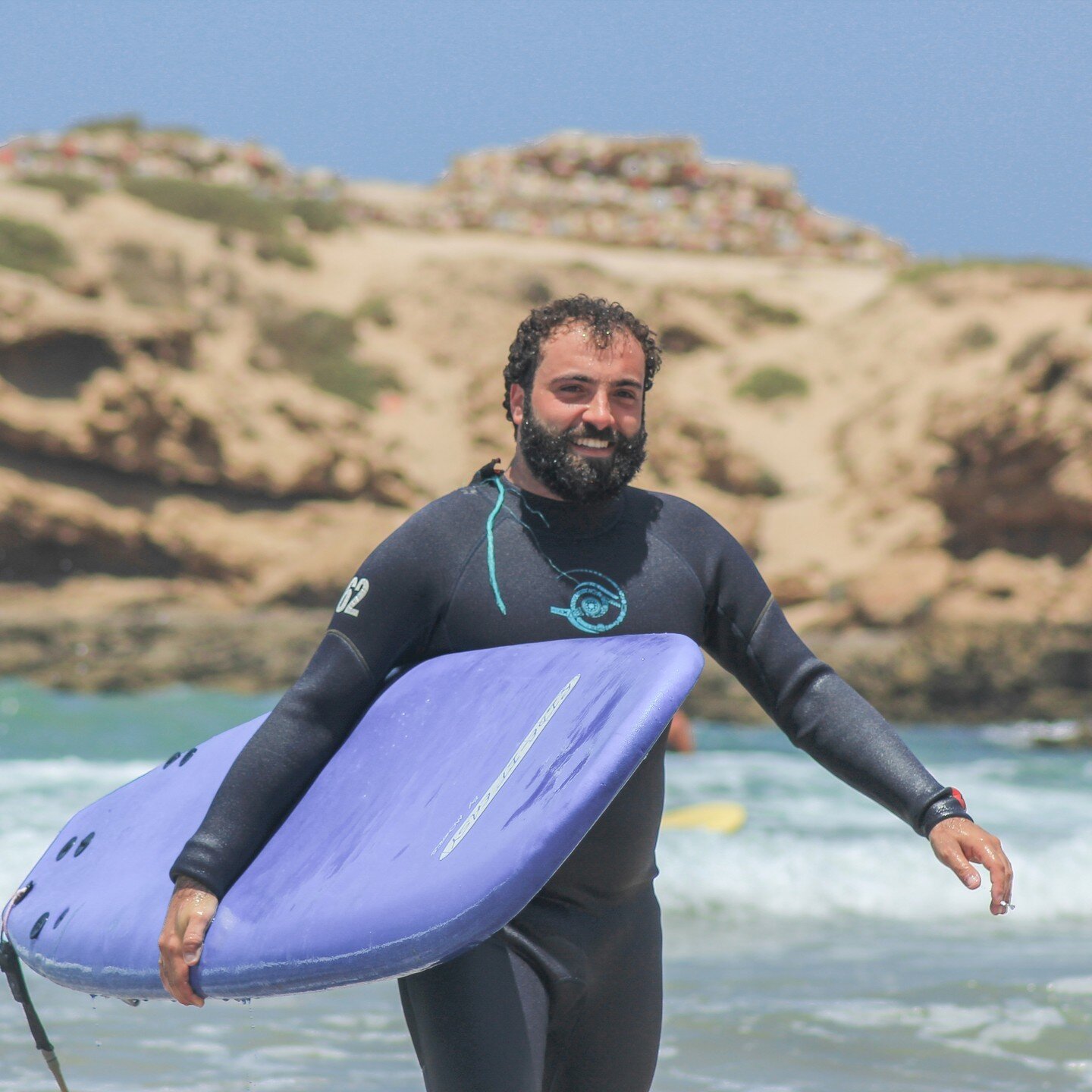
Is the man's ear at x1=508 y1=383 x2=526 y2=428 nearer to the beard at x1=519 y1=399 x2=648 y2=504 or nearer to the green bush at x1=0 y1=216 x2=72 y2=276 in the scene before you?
the beard at x1=519 y1=399 x2=648 y2=504

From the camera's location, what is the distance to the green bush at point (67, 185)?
23.1m

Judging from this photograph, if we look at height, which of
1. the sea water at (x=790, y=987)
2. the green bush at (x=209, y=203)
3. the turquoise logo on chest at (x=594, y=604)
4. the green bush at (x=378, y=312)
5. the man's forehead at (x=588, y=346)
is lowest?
the sea water at (x=790, y=987)

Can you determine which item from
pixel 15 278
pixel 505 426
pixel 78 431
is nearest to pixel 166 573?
pixel 78 431

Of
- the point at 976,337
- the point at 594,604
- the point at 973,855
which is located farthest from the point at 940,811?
the point at 976,337

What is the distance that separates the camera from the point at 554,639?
1862mm

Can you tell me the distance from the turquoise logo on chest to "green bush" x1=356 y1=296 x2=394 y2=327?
22.6 meters

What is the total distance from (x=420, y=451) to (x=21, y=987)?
56.9ft

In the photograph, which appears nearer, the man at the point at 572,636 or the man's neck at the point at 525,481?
the man at the point at 572,636

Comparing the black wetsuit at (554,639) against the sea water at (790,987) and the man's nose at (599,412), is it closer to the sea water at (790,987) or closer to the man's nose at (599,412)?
the man's nose at (599,412)

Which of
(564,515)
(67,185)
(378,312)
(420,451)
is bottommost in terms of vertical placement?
(564,515)

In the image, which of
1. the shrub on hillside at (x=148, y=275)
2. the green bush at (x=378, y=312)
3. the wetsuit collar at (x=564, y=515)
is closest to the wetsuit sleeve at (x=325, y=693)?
the wetsuit collar at (x=564, y=515)

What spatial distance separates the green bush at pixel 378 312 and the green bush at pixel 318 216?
16.0 feet

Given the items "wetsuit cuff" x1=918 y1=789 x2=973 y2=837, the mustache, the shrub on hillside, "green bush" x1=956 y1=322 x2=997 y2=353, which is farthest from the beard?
the shrub on hillside

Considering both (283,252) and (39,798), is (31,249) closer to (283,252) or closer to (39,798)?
(283,252)
